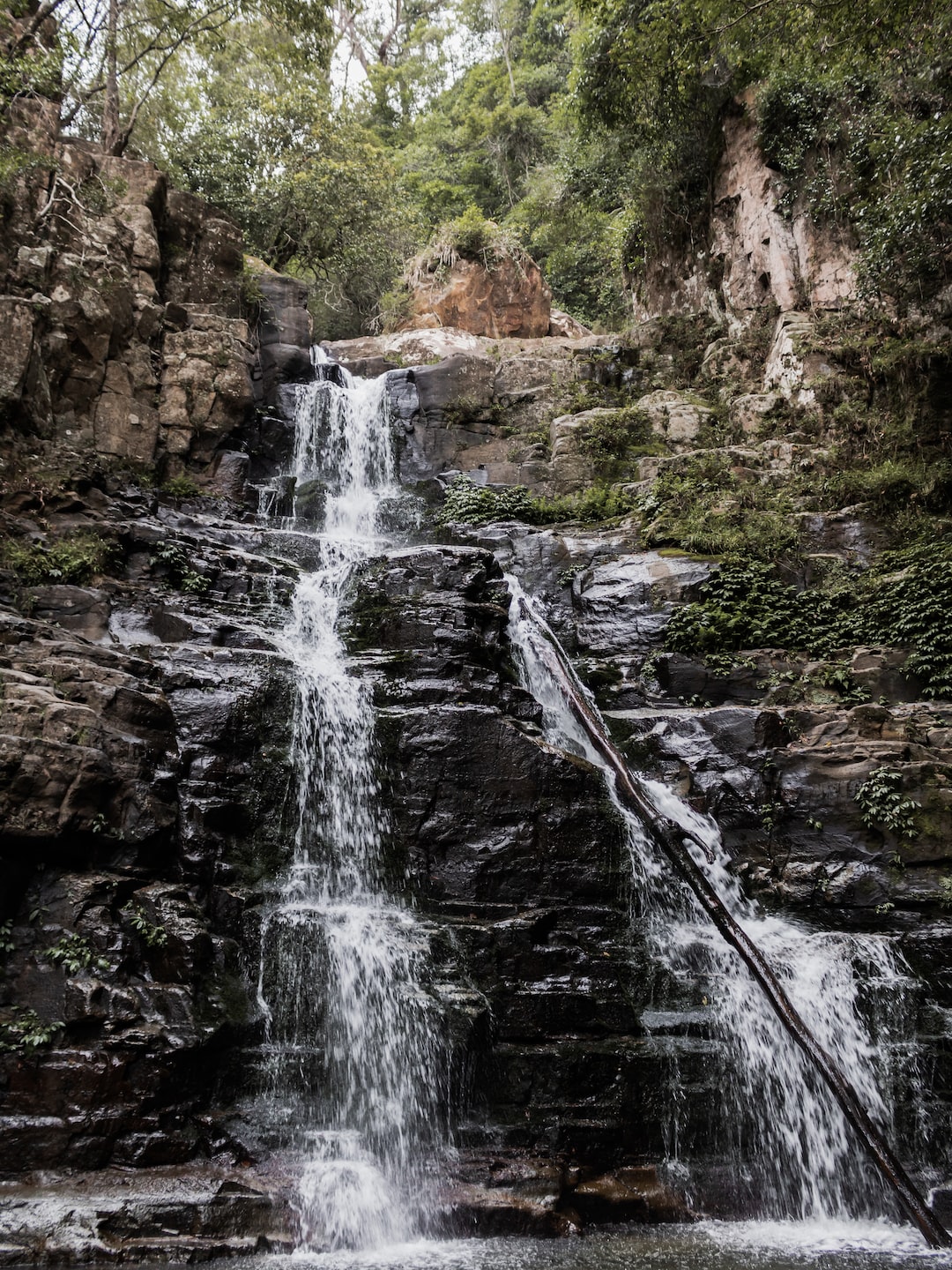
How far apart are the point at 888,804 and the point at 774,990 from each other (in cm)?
328

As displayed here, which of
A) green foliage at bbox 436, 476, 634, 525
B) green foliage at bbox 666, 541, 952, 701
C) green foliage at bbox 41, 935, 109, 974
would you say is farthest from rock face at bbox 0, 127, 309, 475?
green foliage at bbox 666, 541, 952, 701

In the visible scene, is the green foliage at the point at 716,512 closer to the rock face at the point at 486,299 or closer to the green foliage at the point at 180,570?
the green foliage at the point at 180,570

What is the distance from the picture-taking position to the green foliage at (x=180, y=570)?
36.6ft

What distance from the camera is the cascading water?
571cm

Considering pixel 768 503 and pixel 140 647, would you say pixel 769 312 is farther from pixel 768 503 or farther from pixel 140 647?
pixel 140 647

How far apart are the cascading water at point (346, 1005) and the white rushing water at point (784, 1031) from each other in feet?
7.29

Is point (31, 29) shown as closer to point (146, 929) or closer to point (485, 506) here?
point (485, 506)

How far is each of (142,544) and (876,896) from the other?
34.2ft

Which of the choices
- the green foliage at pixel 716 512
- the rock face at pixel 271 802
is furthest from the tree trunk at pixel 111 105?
the green foliage at pixel 716 512

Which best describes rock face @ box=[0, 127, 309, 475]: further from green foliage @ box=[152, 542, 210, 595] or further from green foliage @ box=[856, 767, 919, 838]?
green foliage @ box=[856, 767, 919, 838]

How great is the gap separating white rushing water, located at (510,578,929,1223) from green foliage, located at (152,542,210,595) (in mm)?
A: 6251

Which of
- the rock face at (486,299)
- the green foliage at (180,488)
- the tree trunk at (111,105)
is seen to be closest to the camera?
the green foliage at (180,488)

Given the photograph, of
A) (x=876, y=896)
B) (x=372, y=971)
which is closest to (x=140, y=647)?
(x=372, y=971)

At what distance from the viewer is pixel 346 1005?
680cm
